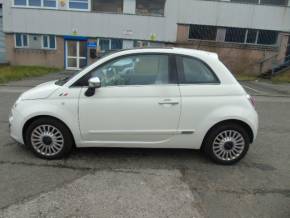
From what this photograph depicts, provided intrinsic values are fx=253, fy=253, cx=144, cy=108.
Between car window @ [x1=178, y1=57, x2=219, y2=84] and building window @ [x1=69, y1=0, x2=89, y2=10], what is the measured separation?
1726 cm

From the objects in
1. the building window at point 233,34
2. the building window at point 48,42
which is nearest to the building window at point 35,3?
the building window at point 48,42

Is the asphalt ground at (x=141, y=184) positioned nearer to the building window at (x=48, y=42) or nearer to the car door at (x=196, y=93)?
the car door at (x=196, y=93)

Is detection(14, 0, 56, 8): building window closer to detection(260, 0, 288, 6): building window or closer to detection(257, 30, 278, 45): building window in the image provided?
detection(260, 0, 288, 6): building window

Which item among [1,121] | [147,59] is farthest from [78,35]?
[147,59]

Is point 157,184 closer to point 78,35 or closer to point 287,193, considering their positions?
point 287,193

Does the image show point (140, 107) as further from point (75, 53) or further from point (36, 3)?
point (36, 3)

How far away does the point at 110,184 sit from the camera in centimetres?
324

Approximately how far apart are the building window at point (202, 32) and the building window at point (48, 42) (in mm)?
10531

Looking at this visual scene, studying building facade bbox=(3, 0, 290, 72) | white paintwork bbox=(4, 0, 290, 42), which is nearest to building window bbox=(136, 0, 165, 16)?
building facade bbox=(3, 0, 290, 72)

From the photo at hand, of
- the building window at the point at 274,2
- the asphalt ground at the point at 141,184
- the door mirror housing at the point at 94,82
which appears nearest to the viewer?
the asphalt ground at the point at 141,184

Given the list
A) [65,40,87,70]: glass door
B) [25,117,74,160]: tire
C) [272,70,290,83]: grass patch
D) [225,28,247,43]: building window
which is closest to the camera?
[25,117,74,160]: tire

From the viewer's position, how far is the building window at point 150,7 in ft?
62.2

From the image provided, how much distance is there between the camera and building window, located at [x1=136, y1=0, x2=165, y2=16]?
1897 cm

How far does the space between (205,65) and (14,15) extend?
19.3 m
